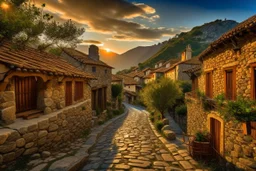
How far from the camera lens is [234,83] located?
634 cm

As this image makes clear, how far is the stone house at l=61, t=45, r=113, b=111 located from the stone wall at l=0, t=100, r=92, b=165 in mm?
7328

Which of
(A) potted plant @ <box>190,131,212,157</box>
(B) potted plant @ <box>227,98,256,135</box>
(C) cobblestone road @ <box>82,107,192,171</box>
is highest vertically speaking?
(B) potted plant @ <box>227,98,256,135</box>

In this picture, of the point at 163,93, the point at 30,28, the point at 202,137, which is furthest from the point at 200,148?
the point at 30,28

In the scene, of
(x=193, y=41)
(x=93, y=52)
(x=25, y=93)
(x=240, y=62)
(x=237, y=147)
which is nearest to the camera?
(x=237, y=147)

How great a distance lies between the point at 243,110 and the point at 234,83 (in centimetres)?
221

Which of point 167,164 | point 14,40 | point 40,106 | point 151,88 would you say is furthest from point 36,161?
point 151,88

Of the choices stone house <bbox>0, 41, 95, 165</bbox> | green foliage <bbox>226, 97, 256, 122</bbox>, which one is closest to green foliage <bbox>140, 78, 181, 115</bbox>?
stone house <bbox>0, 41, 95, 165</bbox>

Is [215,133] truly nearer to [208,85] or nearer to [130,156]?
[208,85]

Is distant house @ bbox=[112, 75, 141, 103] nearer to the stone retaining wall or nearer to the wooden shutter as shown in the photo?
the wooden shutter

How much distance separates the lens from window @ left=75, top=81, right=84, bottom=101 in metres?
10.5

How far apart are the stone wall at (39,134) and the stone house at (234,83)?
655 centimetres

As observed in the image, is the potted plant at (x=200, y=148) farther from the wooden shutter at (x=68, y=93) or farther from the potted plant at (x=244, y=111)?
the wooden shutter at (x=68, y=93)

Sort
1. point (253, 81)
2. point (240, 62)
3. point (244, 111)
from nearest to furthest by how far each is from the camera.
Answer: point (244, 111), point (253, 81), point (240, 62)

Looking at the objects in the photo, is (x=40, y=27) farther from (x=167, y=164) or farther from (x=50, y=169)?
(x=167, y=164)
